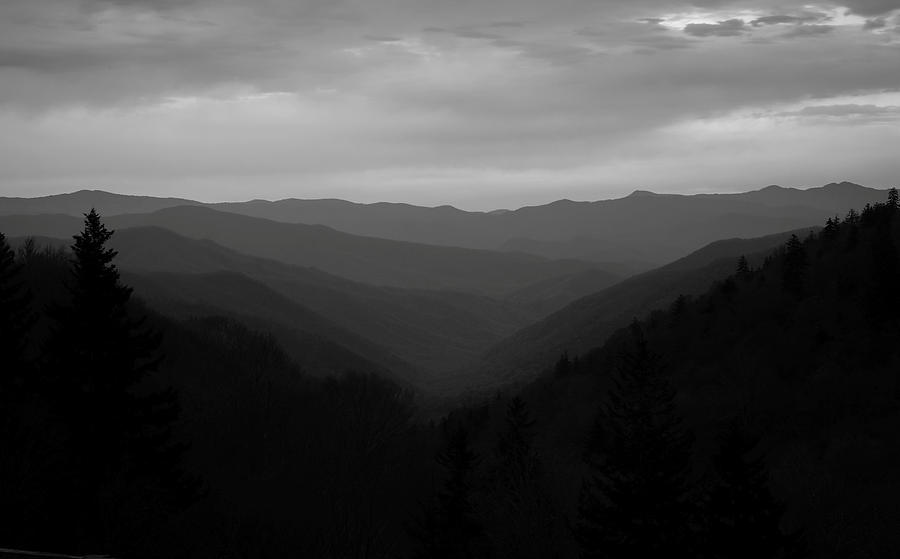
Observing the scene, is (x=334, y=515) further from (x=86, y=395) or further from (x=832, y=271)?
(x=832, y=271)

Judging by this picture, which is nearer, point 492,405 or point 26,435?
point 26,435

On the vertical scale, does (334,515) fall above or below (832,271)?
below

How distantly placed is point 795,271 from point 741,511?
45.3 m

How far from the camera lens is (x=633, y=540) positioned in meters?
23.2

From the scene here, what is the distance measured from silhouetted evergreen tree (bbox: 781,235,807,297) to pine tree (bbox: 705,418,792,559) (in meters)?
43.3

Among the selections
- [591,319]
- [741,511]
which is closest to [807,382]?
[741,511]

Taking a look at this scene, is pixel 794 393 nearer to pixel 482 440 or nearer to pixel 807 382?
pixel 807 382

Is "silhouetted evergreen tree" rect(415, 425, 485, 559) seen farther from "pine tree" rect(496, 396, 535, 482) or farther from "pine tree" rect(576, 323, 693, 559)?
"pine tree" rect(576, 323, 693, 559)

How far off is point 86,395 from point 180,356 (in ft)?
153

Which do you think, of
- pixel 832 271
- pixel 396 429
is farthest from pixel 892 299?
pixel 396 429

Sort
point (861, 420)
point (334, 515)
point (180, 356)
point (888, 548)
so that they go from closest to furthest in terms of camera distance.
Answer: point (888, 548)
point (334, 515)
point (861, 420)
point (180, 356)

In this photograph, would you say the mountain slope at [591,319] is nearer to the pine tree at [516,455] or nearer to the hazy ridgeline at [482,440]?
the hazy ridgeline at [482,440]

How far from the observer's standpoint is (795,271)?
6038 centimetres

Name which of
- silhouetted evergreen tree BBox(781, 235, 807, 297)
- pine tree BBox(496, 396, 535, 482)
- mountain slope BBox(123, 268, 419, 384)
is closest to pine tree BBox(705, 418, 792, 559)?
pine tree BBox(496, 396, 535, 482)
